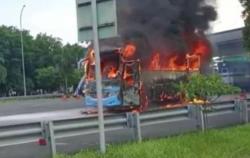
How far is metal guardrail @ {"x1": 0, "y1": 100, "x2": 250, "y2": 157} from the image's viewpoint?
1073 cm

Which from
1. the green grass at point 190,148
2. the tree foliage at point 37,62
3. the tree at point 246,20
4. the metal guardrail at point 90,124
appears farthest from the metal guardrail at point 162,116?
the tree foliage at point 37,62

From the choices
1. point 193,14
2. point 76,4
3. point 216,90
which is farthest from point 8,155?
point 193,14

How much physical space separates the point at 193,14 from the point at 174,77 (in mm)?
4180

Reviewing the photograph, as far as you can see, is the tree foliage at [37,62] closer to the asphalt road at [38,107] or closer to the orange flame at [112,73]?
the asphalt road at [38,107]

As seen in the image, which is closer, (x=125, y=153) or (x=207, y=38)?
(x=125, y=153)

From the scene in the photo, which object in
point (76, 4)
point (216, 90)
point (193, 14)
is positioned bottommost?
point (216, 90)

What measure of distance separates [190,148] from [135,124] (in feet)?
5.08

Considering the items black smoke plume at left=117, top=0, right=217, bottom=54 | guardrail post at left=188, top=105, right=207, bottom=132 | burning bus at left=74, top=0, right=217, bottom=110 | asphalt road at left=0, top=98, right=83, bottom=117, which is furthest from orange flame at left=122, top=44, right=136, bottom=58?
guardrail post at left=188, top=105, right=207, bottom=132

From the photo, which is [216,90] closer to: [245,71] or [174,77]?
[174,77]

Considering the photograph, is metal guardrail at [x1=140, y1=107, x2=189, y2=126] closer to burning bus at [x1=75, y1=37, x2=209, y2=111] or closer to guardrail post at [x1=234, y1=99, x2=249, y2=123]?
→ guardrail post at [x1=234, y1=99, x2=249, y2=123]

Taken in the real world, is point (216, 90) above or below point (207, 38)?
below

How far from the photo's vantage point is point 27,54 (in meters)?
98.1

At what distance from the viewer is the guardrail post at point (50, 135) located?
10.8 meters

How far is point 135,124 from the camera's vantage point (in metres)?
12.4
